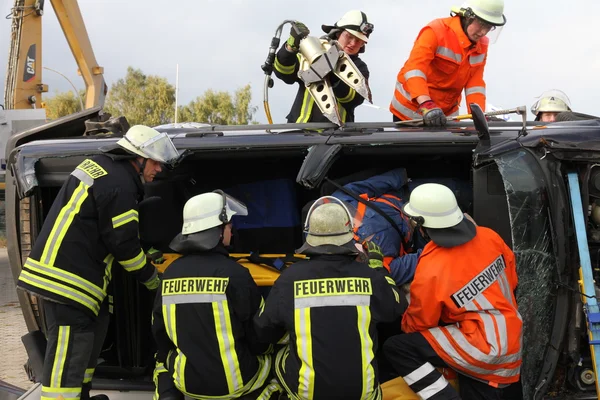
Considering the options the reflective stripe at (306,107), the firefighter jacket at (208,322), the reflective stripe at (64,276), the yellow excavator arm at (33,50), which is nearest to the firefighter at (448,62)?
the reflective stripe at (306,107)

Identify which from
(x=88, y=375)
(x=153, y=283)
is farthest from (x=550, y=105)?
(x=88, y=375)

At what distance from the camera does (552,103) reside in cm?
536

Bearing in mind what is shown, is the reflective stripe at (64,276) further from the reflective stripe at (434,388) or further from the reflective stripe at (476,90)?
the reflective stripe at (476,90)

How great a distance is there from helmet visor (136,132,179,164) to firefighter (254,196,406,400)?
93 cm

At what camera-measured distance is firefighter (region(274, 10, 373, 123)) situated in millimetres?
4344

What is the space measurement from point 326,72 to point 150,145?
1.18 m

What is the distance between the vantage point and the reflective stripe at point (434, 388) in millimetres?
3029

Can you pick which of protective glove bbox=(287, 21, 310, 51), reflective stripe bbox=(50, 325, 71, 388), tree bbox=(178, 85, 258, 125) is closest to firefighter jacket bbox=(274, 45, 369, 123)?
protective glove bbox=(287, 21, 310, 51)

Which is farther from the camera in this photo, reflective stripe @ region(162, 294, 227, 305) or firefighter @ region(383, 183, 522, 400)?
reflective stripe @ region(162, 294, 227, 305)

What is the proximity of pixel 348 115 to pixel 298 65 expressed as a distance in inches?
18.8

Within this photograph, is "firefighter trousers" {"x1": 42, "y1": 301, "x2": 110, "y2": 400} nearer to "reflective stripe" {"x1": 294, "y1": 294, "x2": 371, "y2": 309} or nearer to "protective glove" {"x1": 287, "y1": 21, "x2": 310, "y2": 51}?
"reflective stripe" {"x1": 294, "y1": 294, "x2": 371, "y2": 309}

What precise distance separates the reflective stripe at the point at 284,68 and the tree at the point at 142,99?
24.2m

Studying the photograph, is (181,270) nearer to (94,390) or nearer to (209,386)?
(209,386)

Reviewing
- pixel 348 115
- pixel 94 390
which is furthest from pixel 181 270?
pixel 348 115
